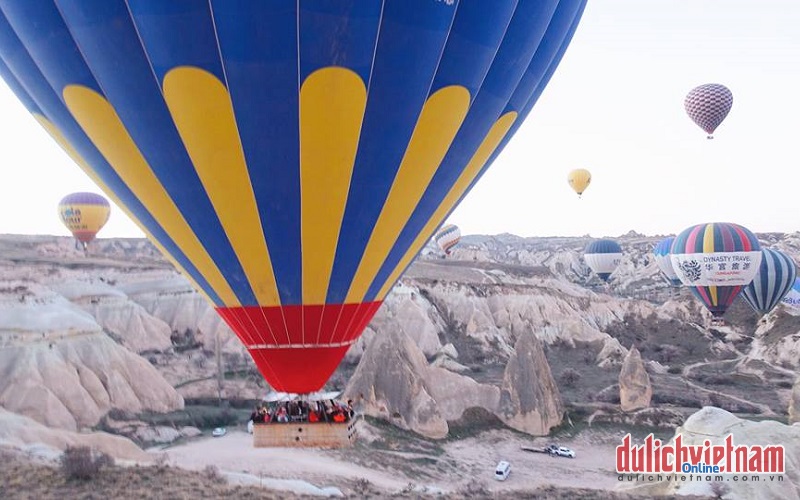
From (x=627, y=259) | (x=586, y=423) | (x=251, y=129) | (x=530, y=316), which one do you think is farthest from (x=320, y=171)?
(x=627, y=259)

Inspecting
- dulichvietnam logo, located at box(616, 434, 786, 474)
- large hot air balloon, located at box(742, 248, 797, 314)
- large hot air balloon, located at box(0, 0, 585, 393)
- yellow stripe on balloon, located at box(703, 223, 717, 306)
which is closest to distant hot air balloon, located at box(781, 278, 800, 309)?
large hot air balloon, located at box(742, 248, 797, 314)

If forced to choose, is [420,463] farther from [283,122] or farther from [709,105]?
[709,105]

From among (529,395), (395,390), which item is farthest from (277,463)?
(529,395)

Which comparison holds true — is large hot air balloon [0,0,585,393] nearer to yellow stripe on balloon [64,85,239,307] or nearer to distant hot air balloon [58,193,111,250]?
yellow stripe on balloon [64,85,239,307]

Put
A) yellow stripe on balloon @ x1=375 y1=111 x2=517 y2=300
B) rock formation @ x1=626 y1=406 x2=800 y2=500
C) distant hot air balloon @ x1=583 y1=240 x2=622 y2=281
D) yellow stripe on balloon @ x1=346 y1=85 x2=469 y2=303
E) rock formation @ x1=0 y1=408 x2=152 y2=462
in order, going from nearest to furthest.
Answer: yellow stripe on balloon @ x1=346 y1=85 x2=469 y2=303 → yellow stripe on balloon @ x1=375 y1=111 x2=517 y2=300 → rock formation @ x1=626 y1=406 x2=800 y2=500 → rock formation @ x1=0 y1=408 x2=152 y2=462 → distant hot air balloon @ x1=583 y1=240 x2=622 y2=281

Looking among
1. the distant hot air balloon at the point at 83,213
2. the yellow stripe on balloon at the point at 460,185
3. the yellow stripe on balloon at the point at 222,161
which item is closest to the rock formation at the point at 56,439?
the yellow stripe on balloon at the point at 222,161

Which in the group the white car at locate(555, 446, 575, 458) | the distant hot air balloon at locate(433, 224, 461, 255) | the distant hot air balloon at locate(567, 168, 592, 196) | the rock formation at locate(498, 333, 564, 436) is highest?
the distant hot air balloon at locate(567, 168, 592, 196)
